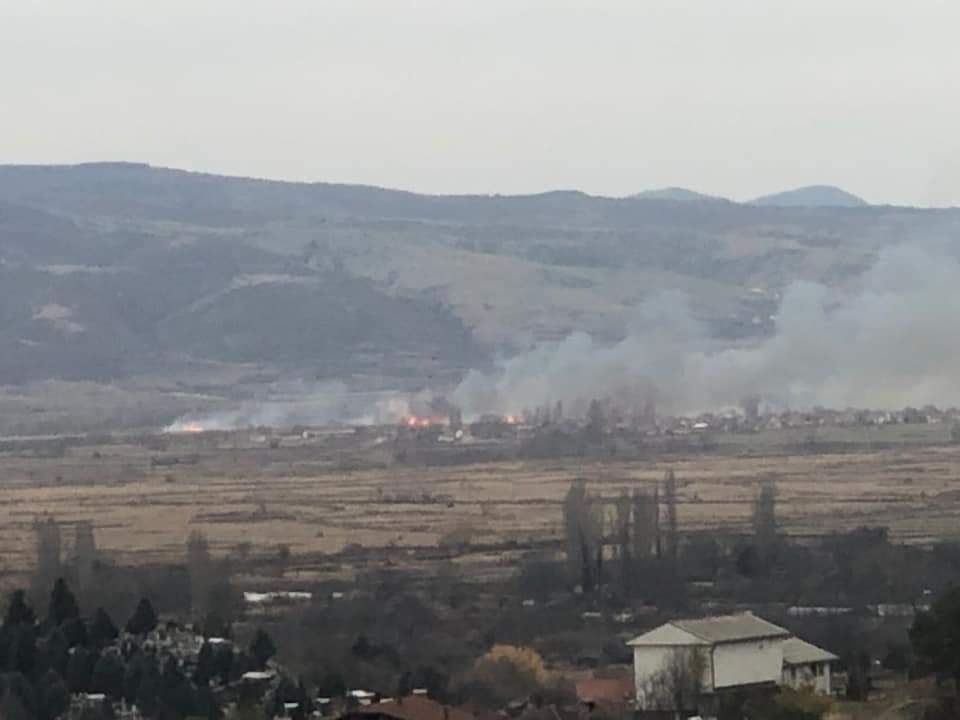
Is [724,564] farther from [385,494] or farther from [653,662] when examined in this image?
[385,494]

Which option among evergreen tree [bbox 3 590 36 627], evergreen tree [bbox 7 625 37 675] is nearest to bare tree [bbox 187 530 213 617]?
evergreen tree [bbox 3 590 36 627]

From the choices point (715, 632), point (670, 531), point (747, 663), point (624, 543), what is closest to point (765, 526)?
point (670, 531)

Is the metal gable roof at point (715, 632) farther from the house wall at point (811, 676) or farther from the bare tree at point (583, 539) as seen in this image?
the bare tree at point (583, 539)

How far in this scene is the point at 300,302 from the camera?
7825 inches

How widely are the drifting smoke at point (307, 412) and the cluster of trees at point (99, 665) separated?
296 ft

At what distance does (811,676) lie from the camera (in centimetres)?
4031

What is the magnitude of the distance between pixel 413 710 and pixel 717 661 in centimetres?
584

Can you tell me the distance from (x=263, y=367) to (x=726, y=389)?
202 feet

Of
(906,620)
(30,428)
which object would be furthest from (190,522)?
(30,428)

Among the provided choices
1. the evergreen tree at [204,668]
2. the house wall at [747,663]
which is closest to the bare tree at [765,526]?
the house wall at [747,663]

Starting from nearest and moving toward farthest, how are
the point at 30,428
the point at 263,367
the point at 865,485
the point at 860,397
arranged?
the point at 865,485, the point at 860,397, the point at 30,428, the point at 263,367

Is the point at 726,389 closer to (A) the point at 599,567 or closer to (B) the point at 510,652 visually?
(A) the point at 599,567

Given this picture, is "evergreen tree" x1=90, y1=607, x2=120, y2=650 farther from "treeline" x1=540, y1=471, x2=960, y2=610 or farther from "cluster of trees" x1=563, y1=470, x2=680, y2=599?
"cluster of trees" x1=563, y1=470, x2=680, y2=599

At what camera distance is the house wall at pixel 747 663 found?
3959 centimetres
